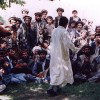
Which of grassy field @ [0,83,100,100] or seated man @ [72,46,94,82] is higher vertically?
seated man @ [72,46,94,82]

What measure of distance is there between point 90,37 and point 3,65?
3685 mm

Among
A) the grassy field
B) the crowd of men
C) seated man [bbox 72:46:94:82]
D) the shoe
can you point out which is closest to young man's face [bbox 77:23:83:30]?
the crowd of men

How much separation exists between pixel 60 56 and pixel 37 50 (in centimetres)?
245

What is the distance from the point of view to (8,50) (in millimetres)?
10164

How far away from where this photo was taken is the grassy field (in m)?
8.15

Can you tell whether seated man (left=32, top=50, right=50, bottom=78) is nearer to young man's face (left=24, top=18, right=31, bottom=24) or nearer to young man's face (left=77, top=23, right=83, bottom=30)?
young man's face (left=24, top=18, right=31, bottom=24)

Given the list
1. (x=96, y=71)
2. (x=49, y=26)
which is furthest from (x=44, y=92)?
(x=49, y=26)

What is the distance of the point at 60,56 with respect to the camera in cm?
827

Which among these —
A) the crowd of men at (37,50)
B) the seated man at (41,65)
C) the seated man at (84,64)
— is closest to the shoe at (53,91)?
the crowd of men at (37,50)

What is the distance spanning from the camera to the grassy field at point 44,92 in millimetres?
8148

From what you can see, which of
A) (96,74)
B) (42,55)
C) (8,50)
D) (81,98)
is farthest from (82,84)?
(8,50)

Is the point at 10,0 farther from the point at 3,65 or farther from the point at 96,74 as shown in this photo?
the point at 96,74

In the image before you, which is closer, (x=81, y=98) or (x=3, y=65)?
(x=81, y=98)

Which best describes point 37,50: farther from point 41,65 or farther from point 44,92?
point 44,92
